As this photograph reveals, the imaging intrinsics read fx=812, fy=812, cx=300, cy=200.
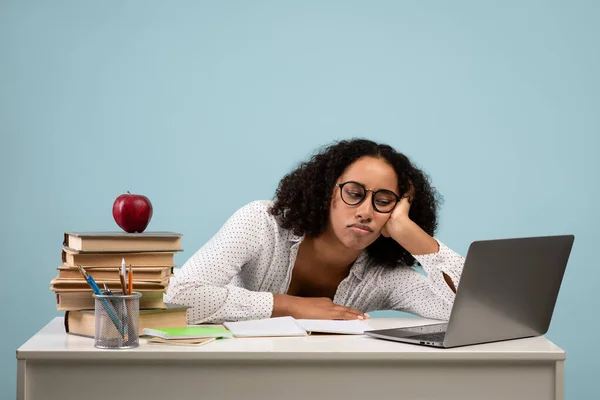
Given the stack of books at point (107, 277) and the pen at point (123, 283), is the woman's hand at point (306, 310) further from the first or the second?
the pen at point (123, 283)

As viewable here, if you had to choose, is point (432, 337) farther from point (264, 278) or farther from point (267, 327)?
point (264, 278)

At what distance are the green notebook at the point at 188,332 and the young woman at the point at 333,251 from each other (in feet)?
0.72

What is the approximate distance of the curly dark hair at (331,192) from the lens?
2.36 metres

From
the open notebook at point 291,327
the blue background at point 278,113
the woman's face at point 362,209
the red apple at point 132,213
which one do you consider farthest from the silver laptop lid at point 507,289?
the blue background at point 278,113

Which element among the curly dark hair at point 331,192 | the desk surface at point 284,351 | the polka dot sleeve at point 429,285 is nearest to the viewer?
the desk surface at point 284,351

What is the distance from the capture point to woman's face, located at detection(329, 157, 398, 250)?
2.20 meters

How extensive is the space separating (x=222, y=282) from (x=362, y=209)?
1.38 feet

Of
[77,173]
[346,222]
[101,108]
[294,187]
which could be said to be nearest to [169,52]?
[101,108]

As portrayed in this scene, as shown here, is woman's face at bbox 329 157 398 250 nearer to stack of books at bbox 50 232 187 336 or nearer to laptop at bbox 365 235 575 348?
laptop at bbox 365 235 575 348

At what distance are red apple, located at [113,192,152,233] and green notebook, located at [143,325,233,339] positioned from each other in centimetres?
29

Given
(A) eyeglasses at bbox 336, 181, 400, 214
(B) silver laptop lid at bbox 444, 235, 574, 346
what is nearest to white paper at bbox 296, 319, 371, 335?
(B) silver laptop lid at bbox 444, 235, 574, 346

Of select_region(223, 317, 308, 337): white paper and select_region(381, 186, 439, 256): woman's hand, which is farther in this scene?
select_region(381, 186, 439, 256): woman's hand

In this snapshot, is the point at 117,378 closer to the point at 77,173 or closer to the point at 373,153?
the point at 373,153

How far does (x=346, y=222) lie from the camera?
2.21m
